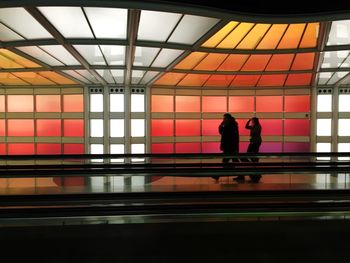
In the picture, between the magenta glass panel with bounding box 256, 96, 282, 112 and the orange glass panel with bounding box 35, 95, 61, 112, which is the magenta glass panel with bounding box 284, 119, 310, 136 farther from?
the orange glass panel with bounding box 35, 95, 61, 112

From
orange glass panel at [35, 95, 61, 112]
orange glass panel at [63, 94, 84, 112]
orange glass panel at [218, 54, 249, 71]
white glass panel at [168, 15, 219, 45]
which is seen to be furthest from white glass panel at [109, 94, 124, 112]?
white glass panel at [168, 15, 219, 45]

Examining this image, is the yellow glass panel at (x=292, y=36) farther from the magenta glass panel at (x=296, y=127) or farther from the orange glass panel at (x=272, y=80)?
the magenta glass panel at (x=296, y=127)

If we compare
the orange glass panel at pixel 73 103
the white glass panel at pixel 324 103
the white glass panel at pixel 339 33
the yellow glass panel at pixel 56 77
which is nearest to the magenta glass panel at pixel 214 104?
the white glass panel at pixel 324 103

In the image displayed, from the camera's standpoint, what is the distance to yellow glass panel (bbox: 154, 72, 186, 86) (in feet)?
61.5

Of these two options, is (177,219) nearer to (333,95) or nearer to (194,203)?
(194,203)

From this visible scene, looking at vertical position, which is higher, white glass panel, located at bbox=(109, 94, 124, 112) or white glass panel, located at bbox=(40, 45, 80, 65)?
white glass panel, located at bbox=(40, 45, 80, 65)

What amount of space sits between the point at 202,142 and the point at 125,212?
1769 cm

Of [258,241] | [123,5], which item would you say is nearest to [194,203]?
[258,241]

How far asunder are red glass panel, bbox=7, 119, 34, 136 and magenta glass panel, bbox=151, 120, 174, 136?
8.13m

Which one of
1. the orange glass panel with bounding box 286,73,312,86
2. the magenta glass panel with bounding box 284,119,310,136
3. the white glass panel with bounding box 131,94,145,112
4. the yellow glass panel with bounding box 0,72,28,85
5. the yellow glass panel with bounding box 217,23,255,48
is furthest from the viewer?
the magenta glass panel with bounding box 284,119,310,136

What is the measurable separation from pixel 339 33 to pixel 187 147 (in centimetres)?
1185

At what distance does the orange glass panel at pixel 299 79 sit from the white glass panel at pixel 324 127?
2730 mm

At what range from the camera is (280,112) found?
21641 mm

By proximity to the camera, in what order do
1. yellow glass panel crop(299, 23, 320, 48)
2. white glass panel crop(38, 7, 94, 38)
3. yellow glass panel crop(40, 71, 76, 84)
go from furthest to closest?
yellow glass panel crop(40, 71, 76, 84)
yellow glass panel crop(299, 23, 320, 48)
white glass panel crop(38, 7, 94, 38)
